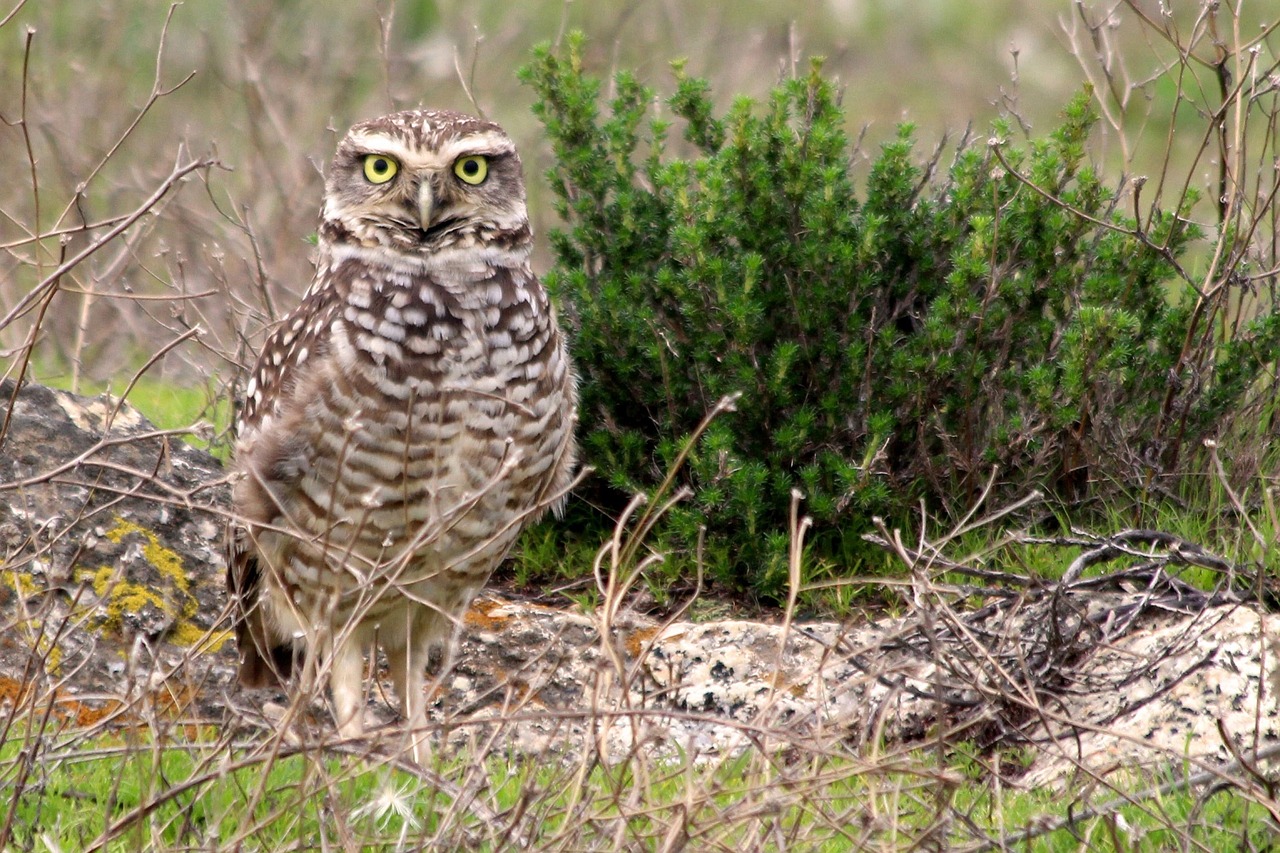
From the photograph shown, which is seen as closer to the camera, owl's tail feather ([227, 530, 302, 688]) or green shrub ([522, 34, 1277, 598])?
owl's tail feather ([227, 530, 302, 688])

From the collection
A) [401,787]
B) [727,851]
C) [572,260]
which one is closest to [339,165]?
[572,260]

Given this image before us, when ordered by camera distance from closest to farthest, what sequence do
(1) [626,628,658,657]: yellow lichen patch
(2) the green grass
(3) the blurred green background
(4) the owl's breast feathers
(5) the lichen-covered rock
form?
(2) the green grass → (4) the owl's breast feathers → (5) the lichen-covered rock → (1) [626,628,658,657]: yellow lichen patch → (3) the blurred green background

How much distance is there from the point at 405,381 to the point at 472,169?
643 millimetres

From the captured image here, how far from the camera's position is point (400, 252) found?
14.4 ft

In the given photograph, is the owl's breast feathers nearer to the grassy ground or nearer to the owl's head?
the owl's head

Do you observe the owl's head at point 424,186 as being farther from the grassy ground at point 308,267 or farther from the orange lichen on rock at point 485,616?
the orange lichen on rock at point 485,616

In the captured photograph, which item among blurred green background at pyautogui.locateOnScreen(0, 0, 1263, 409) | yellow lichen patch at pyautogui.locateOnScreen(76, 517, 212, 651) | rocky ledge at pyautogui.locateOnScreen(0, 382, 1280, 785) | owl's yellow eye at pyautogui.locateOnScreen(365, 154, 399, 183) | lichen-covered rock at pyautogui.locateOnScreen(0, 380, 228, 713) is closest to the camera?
rocky ledge at pyautogui.locateOnScreen(0, 382, 1280, 785)

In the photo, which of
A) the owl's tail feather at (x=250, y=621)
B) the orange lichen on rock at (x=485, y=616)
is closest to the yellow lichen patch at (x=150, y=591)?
the owl's tail feather at (x=250, y=621)

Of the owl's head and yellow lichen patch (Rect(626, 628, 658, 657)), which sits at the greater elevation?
the owl's head

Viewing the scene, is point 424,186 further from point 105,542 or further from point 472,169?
point 105,542

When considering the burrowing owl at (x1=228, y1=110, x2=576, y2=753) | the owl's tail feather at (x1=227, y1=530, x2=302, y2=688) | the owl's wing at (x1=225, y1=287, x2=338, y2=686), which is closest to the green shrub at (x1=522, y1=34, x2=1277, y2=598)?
the burrowing owl at (x1=228, y1=110, x2=576, y2=753)

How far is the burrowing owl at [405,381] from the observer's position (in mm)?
4207

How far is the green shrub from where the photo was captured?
477cm

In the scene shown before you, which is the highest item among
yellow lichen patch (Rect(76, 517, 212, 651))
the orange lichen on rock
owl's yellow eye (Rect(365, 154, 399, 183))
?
owl's yellow eye (Rect(365, 154, 399, 183))
